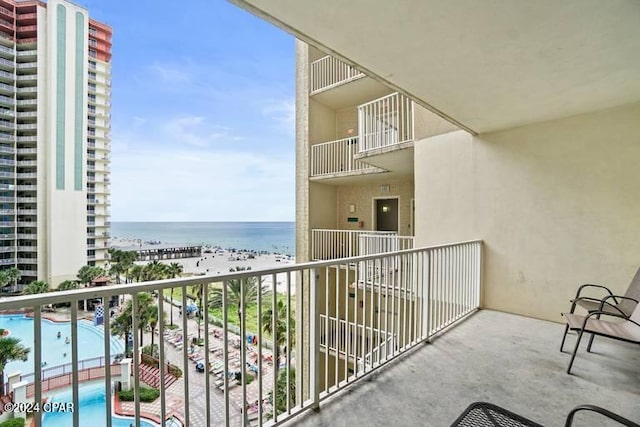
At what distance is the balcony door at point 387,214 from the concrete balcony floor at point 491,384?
5248 mm

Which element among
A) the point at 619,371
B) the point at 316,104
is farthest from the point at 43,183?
the point at 619,371

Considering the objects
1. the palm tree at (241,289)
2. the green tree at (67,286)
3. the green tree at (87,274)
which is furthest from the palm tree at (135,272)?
the palm tree at (241,289)

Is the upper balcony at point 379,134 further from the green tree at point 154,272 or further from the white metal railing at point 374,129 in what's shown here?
the green tree at point 154,272

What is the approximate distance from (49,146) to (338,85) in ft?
45.1

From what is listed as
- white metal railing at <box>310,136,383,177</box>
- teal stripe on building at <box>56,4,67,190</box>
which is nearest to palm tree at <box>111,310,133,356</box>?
white metal railing at <box>310,136,383,177</box>

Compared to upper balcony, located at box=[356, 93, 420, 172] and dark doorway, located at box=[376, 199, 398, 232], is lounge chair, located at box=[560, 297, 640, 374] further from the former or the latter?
dark doorway, located at box=[376, 199, 398, 232]

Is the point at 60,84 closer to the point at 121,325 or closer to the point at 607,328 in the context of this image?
the point at 121,325

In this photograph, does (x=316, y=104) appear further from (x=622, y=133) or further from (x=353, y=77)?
(x=622, y=133)

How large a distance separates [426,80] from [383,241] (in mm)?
4155

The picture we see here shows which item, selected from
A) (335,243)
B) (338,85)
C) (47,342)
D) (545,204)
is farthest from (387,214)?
(47,342)

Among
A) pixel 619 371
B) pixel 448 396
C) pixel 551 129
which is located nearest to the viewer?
pixel 448 396

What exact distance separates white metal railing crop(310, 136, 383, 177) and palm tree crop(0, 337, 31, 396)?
706cm

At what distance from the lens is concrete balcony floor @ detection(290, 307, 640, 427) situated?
6.12ft

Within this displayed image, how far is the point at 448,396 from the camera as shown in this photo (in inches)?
81.8
